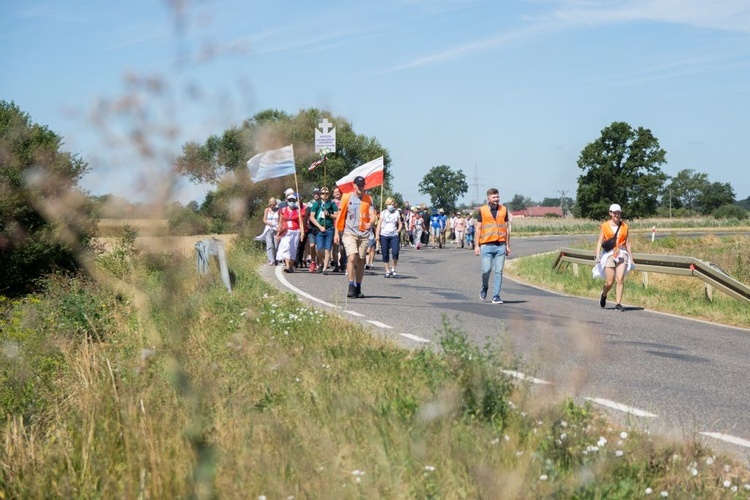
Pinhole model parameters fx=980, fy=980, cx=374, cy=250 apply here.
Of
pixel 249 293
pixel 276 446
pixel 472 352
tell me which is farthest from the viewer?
pixel 249 293

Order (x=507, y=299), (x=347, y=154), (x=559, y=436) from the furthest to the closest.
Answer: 1. (x=347, y=154)
2. (x=507, y=299)
3. (x=559, y=436)

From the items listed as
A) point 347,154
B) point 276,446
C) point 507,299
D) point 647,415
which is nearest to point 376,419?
point 276,446

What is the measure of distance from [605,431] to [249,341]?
4.80 m

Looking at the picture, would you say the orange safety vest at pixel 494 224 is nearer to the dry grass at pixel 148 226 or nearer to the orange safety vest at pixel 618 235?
the orange safety vest at pixel 618 235

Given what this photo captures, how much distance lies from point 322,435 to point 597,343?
12.3 feet

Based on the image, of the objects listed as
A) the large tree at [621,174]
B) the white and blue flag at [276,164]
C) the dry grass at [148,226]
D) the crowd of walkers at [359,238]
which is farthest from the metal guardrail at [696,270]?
the large tree at [621,174]

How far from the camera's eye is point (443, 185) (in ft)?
523

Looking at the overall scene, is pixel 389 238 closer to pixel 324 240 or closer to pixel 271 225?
pixel 324 240

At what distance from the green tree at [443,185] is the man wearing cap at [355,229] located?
134313 millimetres

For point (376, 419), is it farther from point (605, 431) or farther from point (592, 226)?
point (592, 226)

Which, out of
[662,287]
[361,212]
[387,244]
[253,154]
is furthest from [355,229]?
[253,154]

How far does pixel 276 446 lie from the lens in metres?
5.33

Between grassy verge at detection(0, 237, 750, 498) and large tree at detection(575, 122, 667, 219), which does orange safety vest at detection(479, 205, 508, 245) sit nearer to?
grassy verge at detection(0, 237, 750, 498)

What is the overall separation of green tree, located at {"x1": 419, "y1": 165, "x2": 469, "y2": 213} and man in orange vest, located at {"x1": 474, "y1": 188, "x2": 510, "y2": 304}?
5267 inches
